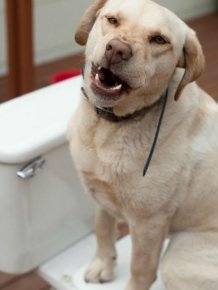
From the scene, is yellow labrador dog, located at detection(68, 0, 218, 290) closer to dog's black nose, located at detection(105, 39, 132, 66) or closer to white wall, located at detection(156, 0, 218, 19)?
dog's black nose, located at detection(105, 39, 132, 66)

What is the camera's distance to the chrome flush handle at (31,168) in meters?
1.18

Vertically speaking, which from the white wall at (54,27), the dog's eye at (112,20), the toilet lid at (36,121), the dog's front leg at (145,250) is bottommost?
the white wall at (54,27)

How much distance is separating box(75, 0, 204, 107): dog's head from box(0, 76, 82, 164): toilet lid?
0.18 metres

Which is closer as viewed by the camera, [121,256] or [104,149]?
[104,149]

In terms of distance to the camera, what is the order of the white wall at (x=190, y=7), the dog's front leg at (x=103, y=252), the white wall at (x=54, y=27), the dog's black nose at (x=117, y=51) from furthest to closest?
the white wall at (x=190, y=7)
the white wall at (x=54, y=27)
the dog's front leg at (x=103, y=252)
the dog's black nose at (x=117, y=51)

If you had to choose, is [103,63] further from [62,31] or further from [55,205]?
[62,31]

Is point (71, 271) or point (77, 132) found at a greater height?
point (77, 132)

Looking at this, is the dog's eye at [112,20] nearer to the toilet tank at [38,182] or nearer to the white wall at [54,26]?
the toilet tank at [38,182]

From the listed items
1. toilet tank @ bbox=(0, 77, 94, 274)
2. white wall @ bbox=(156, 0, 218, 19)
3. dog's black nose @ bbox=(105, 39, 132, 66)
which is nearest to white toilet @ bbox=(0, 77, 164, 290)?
toilet tank @ bbox=(0, 77, 94, 274)

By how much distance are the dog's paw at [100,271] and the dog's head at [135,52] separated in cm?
42

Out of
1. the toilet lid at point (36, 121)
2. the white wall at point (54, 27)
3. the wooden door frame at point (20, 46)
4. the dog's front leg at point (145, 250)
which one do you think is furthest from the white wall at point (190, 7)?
the dog's front leg at point (145, 250)

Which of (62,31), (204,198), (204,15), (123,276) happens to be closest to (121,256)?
(123,276)

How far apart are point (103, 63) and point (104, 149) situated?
0.21 metres

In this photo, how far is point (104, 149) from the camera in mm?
1108
